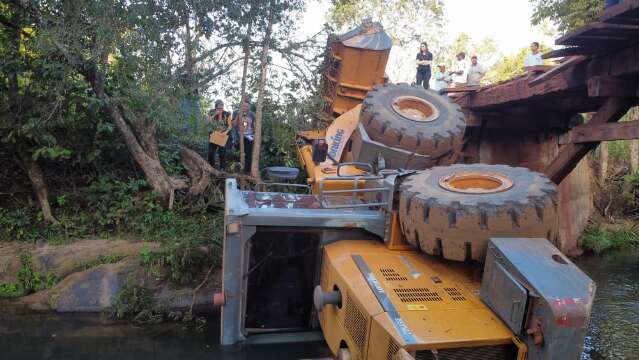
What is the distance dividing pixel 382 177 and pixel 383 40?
323cm

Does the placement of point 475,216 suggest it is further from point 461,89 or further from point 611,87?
point 461,89

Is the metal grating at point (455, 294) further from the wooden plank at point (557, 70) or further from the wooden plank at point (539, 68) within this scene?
the wooden plank at point (539, 68)

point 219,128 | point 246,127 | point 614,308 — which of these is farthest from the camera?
point 246,127

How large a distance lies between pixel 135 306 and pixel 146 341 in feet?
2.40

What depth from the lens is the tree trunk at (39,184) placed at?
26.9 ft

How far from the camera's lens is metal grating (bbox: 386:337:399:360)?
290 centimetres

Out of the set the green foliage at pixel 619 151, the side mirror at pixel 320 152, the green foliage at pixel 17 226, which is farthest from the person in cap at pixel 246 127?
the green foliage at pixel 619 151

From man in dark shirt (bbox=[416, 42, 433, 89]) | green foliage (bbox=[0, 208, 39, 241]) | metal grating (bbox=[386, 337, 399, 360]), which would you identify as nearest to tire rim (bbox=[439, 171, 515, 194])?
metal grating (bbox=[386, 337, 399, 360])

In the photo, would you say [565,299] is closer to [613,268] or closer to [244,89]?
[244,89]

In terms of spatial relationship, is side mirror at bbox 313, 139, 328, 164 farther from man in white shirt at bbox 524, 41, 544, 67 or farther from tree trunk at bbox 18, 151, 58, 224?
man in white shirt at bbox 524, 41, 544, 67

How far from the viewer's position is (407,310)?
3.20m

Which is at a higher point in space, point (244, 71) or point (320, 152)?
point (244, 71)

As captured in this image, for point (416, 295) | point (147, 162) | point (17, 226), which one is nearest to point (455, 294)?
point (416, 295)

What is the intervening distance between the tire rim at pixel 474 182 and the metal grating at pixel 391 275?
767 millimetres
